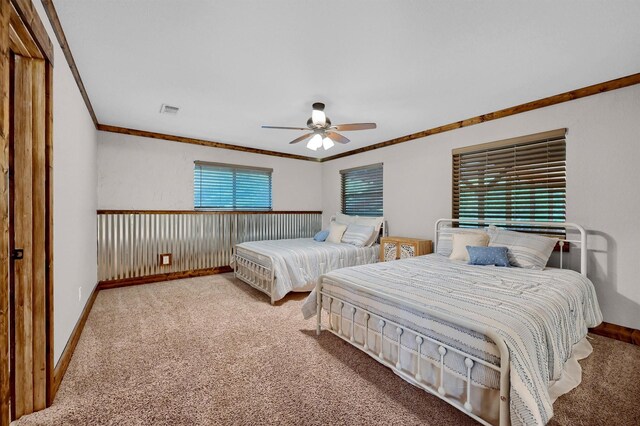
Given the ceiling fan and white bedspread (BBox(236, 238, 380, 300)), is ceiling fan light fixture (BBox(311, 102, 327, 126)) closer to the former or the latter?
the ceiling fan

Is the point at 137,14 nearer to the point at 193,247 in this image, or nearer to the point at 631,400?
the point at 193,247

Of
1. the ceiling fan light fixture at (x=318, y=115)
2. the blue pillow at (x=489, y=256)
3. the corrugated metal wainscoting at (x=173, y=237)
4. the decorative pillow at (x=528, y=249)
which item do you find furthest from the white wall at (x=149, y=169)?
the decorative pillow at (x=528, y=249)

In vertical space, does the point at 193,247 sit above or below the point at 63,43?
below

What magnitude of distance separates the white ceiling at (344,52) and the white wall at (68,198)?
32 centimetres

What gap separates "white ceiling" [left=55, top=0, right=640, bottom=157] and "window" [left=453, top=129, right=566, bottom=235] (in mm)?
534

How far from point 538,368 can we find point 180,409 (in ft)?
6.47

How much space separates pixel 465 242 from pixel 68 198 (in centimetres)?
378

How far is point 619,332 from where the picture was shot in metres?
2.67

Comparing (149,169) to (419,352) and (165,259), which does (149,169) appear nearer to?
(165,259)

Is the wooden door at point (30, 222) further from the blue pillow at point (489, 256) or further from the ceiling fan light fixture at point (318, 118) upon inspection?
the blue pillow at point (489, 256)

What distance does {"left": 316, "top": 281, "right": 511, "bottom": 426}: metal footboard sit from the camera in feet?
4.31

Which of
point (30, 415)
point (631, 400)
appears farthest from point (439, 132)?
point (30, 415)

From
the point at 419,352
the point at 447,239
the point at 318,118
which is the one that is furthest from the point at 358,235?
the point at 419,352

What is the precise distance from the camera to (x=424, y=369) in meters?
1.77
